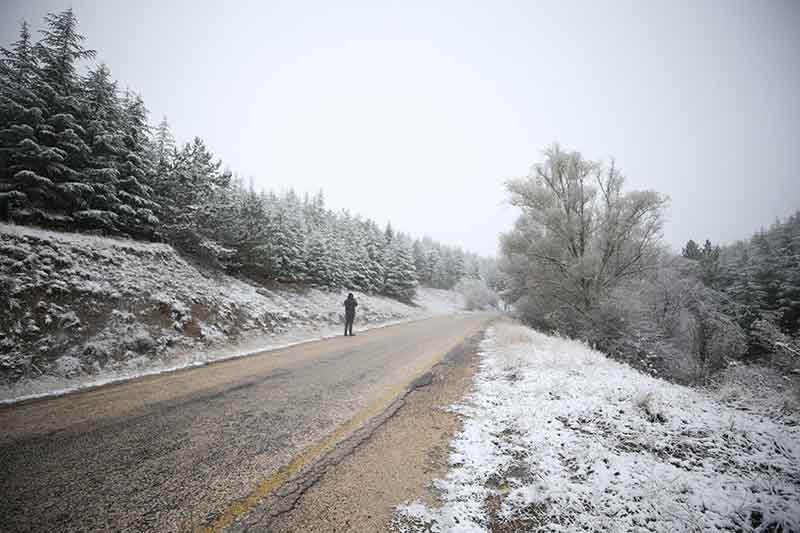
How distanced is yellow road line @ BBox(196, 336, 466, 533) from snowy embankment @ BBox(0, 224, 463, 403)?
16.1 feet

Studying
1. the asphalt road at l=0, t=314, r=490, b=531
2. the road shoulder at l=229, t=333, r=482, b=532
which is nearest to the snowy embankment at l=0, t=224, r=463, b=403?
the asphalt road at l=0, t=314, r=490, b=531

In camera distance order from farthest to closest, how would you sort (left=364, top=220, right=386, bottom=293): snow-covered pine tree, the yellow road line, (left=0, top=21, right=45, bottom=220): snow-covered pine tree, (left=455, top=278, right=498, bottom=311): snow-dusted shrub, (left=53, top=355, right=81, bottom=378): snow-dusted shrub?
(left=455, top=278, right=498, bottom=311): snow-dusted shrub < (left=364, top=220, right=386, bottom=293): snow-covered pine tree < (left=0, top=21, right=45, bottom=220): snow-covered pine tree < (left=53, top=355, right=81, bottom=378): snow-dusted shrub < the yellow road line

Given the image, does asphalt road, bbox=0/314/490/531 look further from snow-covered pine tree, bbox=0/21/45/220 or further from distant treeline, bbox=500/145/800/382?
distant treeline, bbox=500/145/800/382

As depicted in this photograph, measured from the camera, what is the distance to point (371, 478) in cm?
291

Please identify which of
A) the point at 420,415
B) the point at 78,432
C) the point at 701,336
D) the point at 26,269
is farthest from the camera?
→ the point at 701,336

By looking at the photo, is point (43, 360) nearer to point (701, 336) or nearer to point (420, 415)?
point (420, 415)

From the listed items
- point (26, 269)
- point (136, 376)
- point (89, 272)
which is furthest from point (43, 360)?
point (89, 272)

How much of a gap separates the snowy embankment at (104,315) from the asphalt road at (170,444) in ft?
4.69

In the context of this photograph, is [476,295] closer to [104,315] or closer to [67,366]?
[104,315]

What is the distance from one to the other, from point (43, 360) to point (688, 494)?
31.1 ft

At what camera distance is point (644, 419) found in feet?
12.0

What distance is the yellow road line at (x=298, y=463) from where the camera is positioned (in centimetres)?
227

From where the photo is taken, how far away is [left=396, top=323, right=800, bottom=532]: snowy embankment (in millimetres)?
2283

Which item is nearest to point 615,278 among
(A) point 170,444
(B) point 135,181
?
(A) point 170,444
